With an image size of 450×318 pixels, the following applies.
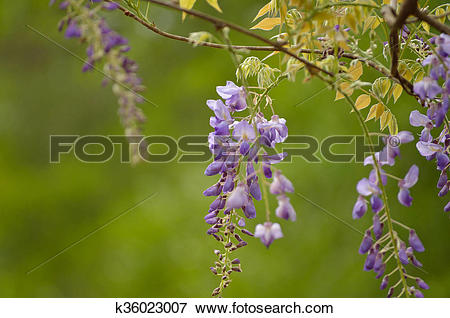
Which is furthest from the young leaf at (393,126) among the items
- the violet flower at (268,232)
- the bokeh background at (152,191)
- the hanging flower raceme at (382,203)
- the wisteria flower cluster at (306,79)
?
the bokeh background at (152,191)

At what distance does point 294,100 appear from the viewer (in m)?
1.85

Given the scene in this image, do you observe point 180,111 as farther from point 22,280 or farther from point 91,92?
point 22,280

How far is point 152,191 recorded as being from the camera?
6.67ft

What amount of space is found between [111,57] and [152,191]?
1.62 metres

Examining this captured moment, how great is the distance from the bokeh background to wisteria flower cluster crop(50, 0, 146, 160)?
138 centimetres

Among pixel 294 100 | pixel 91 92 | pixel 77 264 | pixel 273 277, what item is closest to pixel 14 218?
pixel 77 264

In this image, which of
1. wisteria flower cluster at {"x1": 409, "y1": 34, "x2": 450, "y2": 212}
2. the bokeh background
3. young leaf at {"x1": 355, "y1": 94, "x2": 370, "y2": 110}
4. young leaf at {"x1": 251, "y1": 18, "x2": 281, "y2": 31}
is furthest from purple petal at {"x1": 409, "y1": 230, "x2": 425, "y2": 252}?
the bokeh background

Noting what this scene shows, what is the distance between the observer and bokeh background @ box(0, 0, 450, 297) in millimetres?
1804

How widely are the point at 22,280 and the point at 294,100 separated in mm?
1439

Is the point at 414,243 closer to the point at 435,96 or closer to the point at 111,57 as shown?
the point at 435,96

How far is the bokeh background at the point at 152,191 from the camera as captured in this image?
5.92 ft

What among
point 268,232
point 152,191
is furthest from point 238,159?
point 152,191

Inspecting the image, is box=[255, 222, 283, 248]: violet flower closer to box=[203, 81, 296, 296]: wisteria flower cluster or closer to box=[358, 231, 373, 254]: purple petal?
box=[203, 81, 296, 296]: wisteria flower cluster
